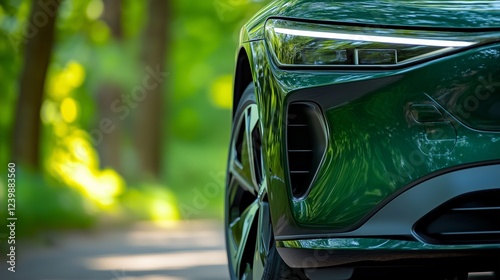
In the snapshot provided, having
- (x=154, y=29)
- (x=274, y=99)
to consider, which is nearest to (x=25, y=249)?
(x=274, y=99)

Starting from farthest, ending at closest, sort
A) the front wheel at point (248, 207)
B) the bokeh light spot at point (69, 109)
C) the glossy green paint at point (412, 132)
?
the bokeh light spot at point (69, 109), the front wheel at point (248, 207), the glossy green paint at point (412, 132)

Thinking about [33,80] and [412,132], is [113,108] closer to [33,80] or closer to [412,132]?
[33,80]

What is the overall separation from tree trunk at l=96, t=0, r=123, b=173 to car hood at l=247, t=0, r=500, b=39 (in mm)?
17071

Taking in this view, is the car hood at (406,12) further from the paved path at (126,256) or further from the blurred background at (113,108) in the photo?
the blurred background at (113,108)

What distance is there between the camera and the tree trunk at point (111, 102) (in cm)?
2045

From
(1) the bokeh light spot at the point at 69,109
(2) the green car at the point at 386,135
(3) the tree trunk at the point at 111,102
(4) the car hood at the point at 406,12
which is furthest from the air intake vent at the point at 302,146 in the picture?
(1) the bokeh light spot at the point at 69,109

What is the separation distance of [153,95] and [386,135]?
56.5ft

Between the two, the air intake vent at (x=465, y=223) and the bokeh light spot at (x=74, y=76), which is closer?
the air intake vent at (x=465, y=223)

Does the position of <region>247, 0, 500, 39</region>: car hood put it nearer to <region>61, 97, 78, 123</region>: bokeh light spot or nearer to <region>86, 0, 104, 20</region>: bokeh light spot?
<region>86, 0, 104, 20</region>: bokeh light spot

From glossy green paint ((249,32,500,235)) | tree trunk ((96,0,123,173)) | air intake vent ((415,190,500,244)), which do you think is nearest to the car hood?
glossy green paint ((249,32,500,235))

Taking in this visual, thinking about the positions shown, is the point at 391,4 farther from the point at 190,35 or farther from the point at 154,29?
the point at 190,35

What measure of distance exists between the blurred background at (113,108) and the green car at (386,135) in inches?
276

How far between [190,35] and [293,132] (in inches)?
845

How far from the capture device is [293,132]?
345 centimetres
